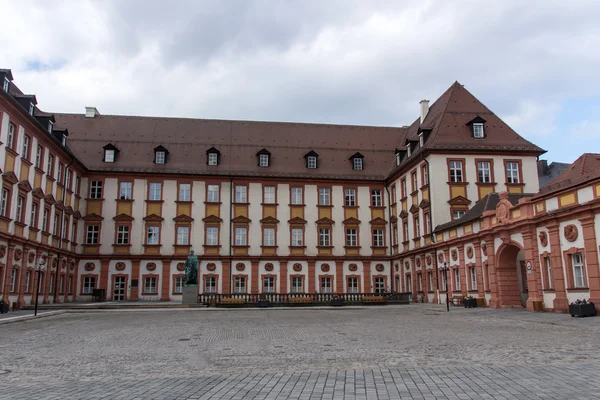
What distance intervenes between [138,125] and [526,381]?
4830 cm

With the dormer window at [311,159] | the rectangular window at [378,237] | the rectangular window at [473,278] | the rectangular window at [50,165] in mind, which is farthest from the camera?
the dormer window at [311,159]

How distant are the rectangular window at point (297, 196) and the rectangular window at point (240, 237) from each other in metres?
5.31

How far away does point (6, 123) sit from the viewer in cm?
2978

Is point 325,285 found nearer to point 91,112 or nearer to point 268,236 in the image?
point 268,236

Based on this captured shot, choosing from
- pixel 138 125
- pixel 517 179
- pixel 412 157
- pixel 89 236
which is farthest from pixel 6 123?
pixel 517 179

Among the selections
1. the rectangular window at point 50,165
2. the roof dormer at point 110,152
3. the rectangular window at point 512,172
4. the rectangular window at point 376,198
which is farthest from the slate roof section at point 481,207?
the roof dormer at point 110,152

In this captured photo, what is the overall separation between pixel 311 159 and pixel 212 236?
1163 centimetres

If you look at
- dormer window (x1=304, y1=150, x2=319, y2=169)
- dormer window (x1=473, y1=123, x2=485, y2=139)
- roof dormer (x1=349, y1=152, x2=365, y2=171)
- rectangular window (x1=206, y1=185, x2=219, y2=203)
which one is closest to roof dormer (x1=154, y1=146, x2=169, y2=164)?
Answer: rectangular window (x1=206, y1=185, x2=219, y2=203)

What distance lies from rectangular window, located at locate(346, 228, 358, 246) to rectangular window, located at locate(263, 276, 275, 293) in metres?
7.52

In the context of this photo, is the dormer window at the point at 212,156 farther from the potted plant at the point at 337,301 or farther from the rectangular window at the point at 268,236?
the potted plant at the point at 337,301

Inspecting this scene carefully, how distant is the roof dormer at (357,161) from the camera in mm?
49250

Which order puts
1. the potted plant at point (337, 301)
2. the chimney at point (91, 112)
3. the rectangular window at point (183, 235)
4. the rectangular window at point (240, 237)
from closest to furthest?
the potted plant at point (337, 301), the rectangular window at point (183, 235), the rectangular window at point (240, 237), the chimney at point (91, 112)

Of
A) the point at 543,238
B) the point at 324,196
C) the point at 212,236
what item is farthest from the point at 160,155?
the point at 543,238

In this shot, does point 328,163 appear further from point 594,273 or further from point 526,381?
point 526,381
